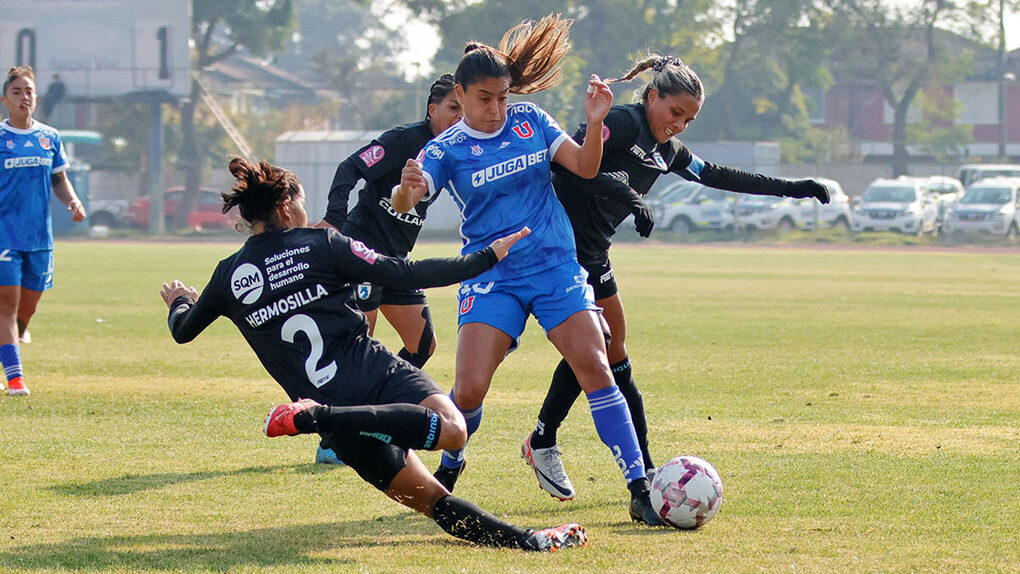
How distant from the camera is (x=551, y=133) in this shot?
5.79 m

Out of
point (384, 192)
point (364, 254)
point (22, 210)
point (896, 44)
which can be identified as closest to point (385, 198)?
point (384, 192)

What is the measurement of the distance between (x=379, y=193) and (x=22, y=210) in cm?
379

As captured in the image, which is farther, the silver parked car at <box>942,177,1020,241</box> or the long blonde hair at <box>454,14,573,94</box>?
the silver parked car at <box>942,177,1020,241</box>

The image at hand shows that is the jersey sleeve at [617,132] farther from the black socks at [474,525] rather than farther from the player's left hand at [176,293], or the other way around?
the player's left hand at [176,293]

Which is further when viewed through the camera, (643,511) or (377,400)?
(643,511)

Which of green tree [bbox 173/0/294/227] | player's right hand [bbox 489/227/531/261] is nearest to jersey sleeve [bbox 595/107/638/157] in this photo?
player's right hand [bbox 489/227/531/261]

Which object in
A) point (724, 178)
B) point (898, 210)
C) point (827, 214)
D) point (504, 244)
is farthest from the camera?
point (827, 214)

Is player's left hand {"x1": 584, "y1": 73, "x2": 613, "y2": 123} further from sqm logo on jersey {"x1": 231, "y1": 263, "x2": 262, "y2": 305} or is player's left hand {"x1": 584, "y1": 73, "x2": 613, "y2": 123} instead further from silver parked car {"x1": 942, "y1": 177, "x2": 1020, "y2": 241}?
silver parked car {"x1": 942, "y1": 177, "x2": 1020, "y2": 241}

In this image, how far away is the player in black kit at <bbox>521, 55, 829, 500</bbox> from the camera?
237 inches

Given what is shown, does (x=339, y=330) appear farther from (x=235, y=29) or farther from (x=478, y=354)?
(x=235, y=29)

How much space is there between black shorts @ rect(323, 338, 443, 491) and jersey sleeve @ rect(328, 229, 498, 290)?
30cm

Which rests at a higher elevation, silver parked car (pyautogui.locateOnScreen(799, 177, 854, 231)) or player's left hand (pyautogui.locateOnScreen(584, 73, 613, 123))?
player's left hand (pyautogui.locateOnScreen(584, 73, 613, 123))

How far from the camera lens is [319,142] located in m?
48.2

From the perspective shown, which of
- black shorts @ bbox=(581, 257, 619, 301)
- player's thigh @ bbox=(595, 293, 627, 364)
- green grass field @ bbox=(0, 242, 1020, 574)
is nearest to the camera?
green grass field @ bbox=(0, 242, 1020, 574)
